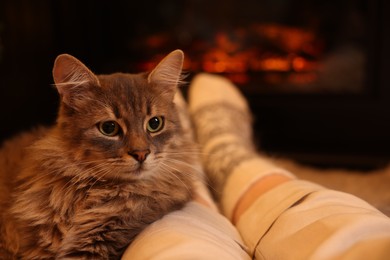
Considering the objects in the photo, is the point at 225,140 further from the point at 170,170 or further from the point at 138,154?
the point at 138,154

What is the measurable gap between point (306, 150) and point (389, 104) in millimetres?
466

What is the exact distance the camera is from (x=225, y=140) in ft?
5.33

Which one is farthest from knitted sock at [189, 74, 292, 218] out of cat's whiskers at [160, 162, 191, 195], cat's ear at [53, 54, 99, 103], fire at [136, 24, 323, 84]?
cat's ear at [53, 54, 99, 103]

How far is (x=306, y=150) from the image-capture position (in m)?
2.34

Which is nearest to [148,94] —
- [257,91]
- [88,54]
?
[257,91]

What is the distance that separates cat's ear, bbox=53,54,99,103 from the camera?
0.91 metres

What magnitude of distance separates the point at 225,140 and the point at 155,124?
0.67 m

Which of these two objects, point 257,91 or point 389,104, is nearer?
point 389,104

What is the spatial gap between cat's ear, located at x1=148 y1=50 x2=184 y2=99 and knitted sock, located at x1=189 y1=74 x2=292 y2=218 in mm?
363

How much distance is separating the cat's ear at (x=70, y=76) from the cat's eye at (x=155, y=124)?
14cm

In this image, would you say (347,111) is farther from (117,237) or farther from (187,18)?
(117,237)

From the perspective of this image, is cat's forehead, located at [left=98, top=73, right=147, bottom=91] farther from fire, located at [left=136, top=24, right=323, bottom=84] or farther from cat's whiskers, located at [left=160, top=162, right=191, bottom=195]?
fire, located at [left=136, top=24, right=323, bottom=84]

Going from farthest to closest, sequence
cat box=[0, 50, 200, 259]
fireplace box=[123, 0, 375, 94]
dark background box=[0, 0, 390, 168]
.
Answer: fireplace box=[123, 0, 375, 94], dark background box=[0, 0, 390, 168], cat box=[0, 50, 200, 259]

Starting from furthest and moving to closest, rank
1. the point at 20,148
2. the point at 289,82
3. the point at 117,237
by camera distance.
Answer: the point at 289,82 < the point at 20,148 < the point at 117,237
